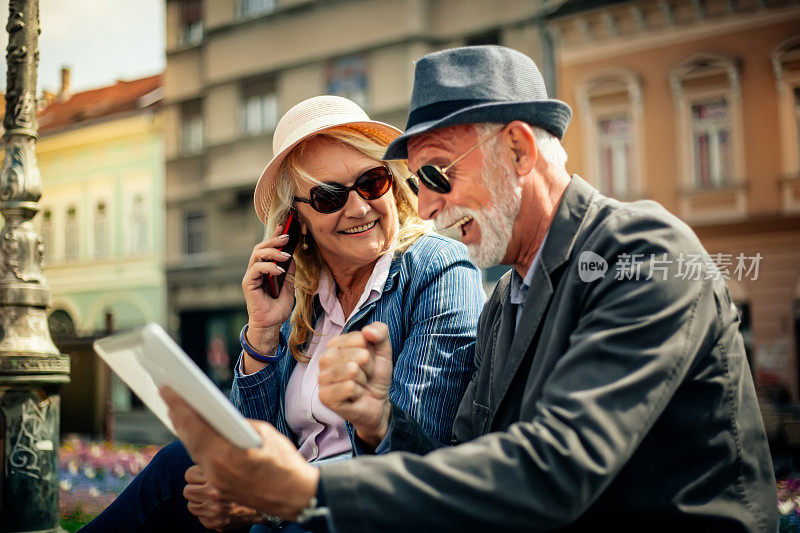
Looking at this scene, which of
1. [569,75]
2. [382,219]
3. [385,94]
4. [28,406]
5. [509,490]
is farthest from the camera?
[385,94]

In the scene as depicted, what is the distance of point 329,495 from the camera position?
4.27 feet

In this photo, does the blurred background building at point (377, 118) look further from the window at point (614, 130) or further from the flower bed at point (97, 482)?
the flower bed at point (97, 482)

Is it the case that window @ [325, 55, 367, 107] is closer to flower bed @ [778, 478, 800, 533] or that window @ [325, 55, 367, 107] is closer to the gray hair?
flower bed @ [778, 478, 800, 533]

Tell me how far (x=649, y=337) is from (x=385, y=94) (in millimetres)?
15139

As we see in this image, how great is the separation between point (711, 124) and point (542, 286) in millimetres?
13133

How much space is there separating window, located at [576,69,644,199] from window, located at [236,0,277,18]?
797 cm

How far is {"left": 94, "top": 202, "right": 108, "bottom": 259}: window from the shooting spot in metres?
21.1

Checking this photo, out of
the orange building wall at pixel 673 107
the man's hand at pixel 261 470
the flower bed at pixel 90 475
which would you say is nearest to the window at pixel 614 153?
the orange building wall at pixel 673 107

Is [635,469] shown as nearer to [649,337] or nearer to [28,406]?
[649,337]

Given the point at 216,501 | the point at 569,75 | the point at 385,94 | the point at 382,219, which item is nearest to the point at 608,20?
the point at 569,75

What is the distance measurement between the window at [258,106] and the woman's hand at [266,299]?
15.8 m

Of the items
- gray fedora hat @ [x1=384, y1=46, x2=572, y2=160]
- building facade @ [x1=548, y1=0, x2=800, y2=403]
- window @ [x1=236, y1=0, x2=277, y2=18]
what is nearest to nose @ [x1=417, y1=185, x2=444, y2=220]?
gray fedora hat @ [x1=384, y1=46, x2=572, y2=160]

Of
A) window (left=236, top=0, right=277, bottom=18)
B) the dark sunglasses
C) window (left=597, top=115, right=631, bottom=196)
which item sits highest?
window (left=236, top=0, right=277, bottom=18)

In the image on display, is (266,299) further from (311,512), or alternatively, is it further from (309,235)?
(311,512)
